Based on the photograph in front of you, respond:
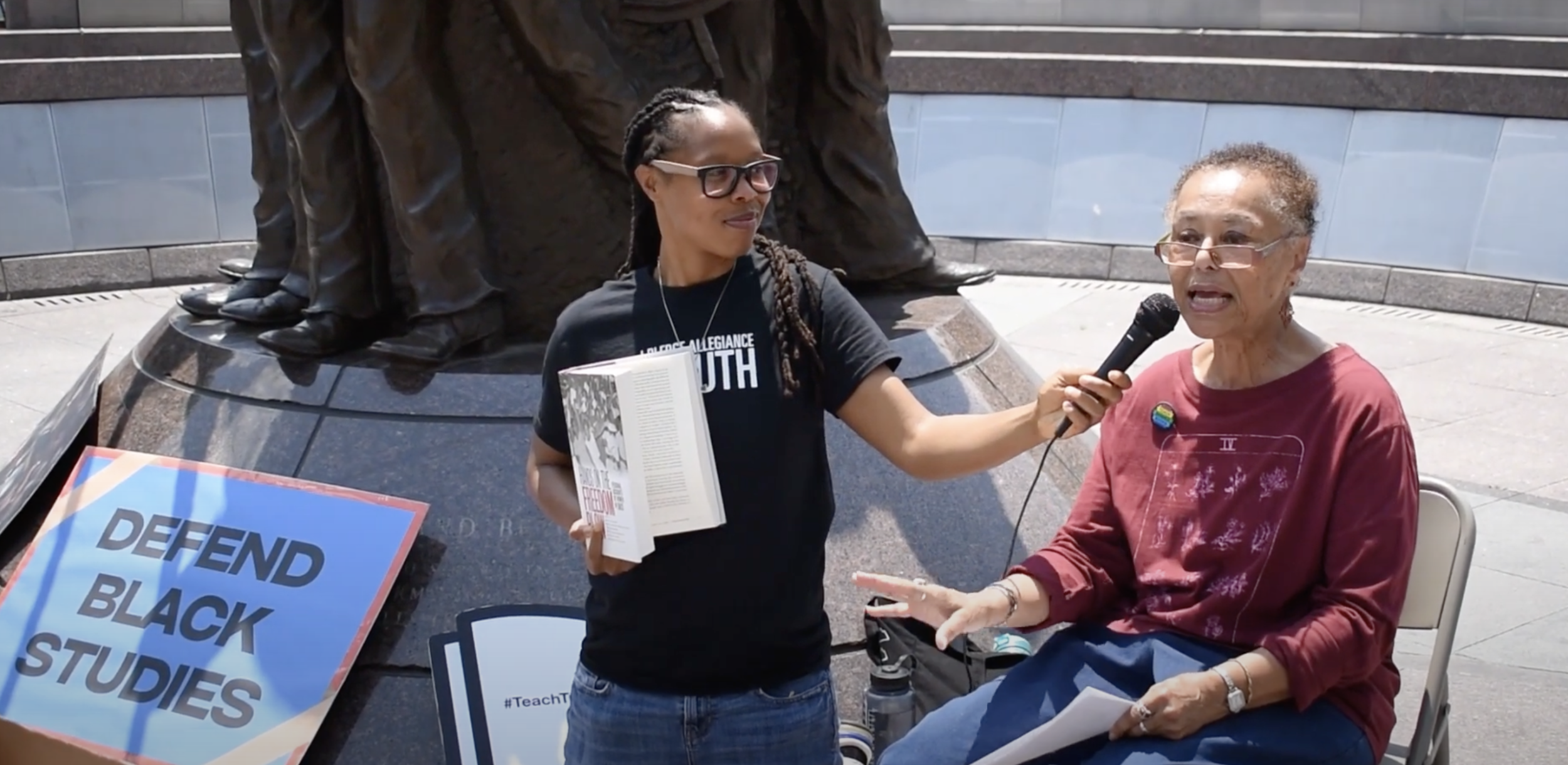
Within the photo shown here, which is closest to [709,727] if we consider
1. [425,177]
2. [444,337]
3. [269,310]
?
[444,337]

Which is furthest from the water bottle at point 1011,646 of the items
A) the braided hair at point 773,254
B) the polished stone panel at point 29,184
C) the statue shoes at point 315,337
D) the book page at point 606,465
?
the polished stone panel at point 29,184

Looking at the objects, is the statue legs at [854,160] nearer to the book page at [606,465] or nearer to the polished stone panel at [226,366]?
the polished stone panel at [226,366]

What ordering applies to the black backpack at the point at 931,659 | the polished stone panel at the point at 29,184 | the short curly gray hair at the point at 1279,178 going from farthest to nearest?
the polished stone panel at the point at 29,184 < the black backpack at the point at 931,659 < the short curly gray hair at the point at 1279,178

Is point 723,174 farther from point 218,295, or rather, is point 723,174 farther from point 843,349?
point 218,295

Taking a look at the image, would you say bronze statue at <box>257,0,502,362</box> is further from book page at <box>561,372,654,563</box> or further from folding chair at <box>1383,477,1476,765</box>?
folding chair at <box>1383,477,1476,765</box>

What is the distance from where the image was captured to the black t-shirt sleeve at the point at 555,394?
219cm

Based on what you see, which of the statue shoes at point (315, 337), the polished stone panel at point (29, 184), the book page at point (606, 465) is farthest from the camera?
the polished stone panel at point (29, 184)

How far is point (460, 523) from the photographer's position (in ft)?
11.0

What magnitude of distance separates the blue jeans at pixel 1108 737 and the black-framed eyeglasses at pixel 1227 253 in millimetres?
538

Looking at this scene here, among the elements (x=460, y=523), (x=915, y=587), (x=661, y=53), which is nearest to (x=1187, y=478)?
(x=915, y=587)

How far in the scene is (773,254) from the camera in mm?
2191

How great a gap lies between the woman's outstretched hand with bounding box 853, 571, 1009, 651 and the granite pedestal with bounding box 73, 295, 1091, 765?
103 centimetres

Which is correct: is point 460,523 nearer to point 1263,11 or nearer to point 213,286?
point 213,286

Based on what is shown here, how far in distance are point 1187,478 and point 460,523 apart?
1789mm
